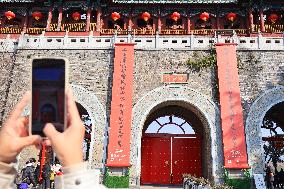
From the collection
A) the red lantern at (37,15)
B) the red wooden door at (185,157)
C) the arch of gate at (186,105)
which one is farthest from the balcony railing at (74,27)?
the red wooden door at (185,157)

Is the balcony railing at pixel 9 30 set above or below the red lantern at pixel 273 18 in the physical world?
below

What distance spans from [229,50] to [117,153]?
6.18 metres

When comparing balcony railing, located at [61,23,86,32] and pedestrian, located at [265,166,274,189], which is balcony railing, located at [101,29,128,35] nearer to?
balcony railing, located at [61,23,86,32]

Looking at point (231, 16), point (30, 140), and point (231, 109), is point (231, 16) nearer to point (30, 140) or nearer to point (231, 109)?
point (231, 109)

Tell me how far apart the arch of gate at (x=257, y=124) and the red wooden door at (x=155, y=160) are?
4.63 m

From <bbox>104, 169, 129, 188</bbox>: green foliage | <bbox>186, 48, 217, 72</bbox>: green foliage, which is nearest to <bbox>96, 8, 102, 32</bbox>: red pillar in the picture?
<bbox>186, 48, 217, 72</bbox>: green foliage

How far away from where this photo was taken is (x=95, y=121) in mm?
12922

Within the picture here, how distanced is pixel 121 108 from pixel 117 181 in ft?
8.69

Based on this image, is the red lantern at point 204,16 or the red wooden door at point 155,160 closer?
the red wooden door at point 155,160

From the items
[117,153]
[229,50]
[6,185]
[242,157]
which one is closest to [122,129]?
[117,153]

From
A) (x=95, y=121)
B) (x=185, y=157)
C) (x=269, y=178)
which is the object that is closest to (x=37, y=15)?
(x=95, y=121)

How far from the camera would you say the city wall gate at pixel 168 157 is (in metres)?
15.8

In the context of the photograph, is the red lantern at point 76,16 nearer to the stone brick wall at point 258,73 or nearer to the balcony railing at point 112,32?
the balcony railing at point 112,32

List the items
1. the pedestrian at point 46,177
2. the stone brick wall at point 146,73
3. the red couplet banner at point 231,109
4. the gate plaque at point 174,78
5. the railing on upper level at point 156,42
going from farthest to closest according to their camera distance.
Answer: the railing on upper level at point 156,42 → the gate plaque at point 174,78 → the stone brick wall at point 146,73 → the red couplet banner at point 231,109 → the pedestrian at point 46,177
